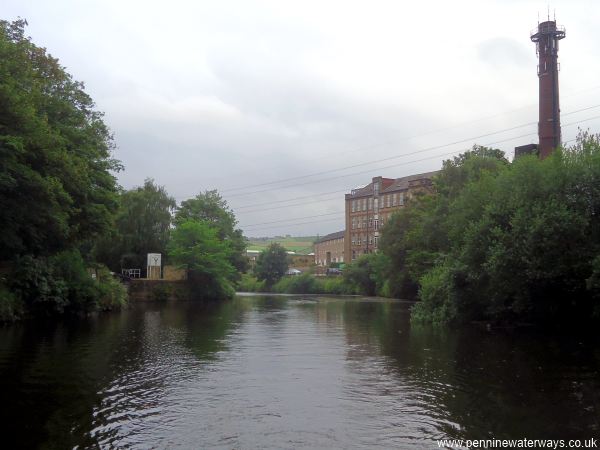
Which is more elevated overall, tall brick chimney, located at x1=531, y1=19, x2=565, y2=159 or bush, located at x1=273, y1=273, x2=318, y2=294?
tall brick chimney, located at x1=531, y1=19, x2=565, y2=159

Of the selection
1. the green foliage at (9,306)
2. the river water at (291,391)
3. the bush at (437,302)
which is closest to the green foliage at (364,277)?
the bush at (437,302)

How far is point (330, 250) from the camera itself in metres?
138

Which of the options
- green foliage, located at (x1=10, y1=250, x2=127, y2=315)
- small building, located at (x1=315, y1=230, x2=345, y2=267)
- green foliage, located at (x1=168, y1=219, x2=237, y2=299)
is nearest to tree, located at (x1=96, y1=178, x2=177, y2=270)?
green foliage, located at (x1=168, y1=219, x2=237, y2=299)

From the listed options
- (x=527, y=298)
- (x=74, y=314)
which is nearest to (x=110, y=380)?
(x=527, y=298)

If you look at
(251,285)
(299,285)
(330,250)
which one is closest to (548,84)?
(299,285)

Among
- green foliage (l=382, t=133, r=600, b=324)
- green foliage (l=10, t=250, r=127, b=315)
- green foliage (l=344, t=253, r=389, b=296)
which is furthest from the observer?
green foliage (l=344, t=253, r=389, b=296)

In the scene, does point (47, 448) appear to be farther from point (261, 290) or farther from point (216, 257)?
point (261, 290)

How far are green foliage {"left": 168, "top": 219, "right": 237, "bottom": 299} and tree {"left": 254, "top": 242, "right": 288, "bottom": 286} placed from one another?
1533 inches

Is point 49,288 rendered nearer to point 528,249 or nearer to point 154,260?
point 528,249

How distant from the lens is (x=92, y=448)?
28.6 feet

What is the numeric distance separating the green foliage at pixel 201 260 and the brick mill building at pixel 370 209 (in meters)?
42.7

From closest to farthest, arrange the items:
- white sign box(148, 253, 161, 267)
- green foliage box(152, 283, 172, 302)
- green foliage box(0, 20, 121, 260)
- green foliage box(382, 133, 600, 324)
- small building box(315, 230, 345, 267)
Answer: green foliage box(382, 133, 600, 324) → green foliage box(0, 20, 121, 260) → white sign box(148, 253, 161, 267) → green foliage box(152, 283, 172, 302) → small building box(315, 230, 345, 267)

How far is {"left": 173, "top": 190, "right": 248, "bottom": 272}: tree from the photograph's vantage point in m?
87.1

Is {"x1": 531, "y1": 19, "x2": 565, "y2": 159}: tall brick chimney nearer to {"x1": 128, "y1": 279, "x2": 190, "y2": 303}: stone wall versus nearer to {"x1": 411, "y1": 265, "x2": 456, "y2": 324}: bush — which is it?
{"x1": 411, "y1": 265, "x2": 456, "y2": 324}: bush
